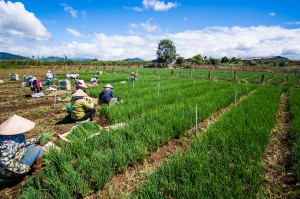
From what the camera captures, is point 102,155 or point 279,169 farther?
point 279,169

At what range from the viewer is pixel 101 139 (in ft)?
12.0

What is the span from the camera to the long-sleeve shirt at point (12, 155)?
2609mm

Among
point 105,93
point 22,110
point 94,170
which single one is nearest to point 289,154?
point 94,170

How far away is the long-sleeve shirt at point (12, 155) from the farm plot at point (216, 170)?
6.14ft

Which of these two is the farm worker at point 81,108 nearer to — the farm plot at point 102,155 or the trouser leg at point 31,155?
the farm plot at point 102,155

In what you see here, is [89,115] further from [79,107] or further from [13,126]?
[13,126]

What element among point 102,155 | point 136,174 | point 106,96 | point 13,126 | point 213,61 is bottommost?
point 136,174

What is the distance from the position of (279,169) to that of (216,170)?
5.00 ft

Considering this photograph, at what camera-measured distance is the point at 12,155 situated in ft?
8.82

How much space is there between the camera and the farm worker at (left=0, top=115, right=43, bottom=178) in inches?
103

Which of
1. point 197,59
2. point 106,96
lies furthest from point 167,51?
point 106,96

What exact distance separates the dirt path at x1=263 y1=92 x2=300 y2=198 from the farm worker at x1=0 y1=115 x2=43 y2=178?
359cm

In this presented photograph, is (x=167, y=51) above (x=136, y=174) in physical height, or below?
above

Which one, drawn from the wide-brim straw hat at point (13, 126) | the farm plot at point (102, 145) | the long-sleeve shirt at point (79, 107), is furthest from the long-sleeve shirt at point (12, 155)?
the long-sleeve shirt at point (79, 107)
